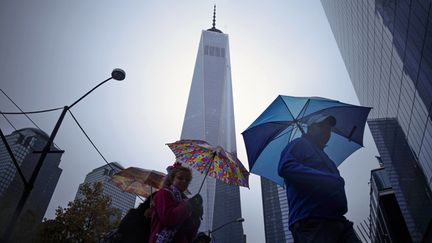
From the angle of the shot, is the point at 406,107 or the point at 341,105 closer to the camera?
the point at 341,105

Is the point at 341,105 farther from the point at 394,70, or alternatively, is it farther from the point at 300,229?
the point at 394,70

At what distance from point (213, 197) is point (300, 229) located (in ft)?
367

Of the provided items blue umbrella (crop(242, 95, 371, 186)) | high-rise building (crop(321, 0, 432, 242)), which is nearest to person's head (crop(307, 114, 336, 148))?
blue umbrella (crop(242, 95, 371, 186))

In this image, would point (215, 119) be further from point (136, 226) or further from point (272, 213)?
point (136, 226)

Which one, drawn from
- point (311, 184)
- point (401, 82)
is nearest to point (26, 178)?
point (311, 184)

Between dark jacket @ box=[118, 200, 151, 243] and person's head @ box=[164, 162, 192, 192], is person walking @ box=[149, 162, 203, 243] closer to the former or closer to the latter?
person's head @ box=[164, 162, 192, 192]

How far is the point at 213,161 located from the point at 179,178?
2.99m

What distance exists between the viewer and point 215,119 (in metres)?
127

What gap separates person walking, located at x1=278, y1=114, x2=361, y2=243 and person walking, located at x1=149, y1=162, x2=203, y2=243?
1216mm

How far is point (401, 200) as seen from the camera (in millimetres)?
42438

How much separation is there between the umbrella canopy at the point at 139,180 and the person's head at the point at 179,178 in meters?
→ 3.95

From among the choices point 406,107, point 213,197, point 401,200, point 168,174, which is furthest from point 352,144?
point 213,197

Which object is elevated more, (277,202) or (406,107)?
(277,202)

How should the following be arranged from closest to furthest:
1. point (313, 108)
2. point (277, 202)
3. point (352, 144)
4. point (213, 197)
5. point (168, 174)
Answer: point (168, 174), point (313, 108), point (352, 144), point (213, 197), point (277, 202)
